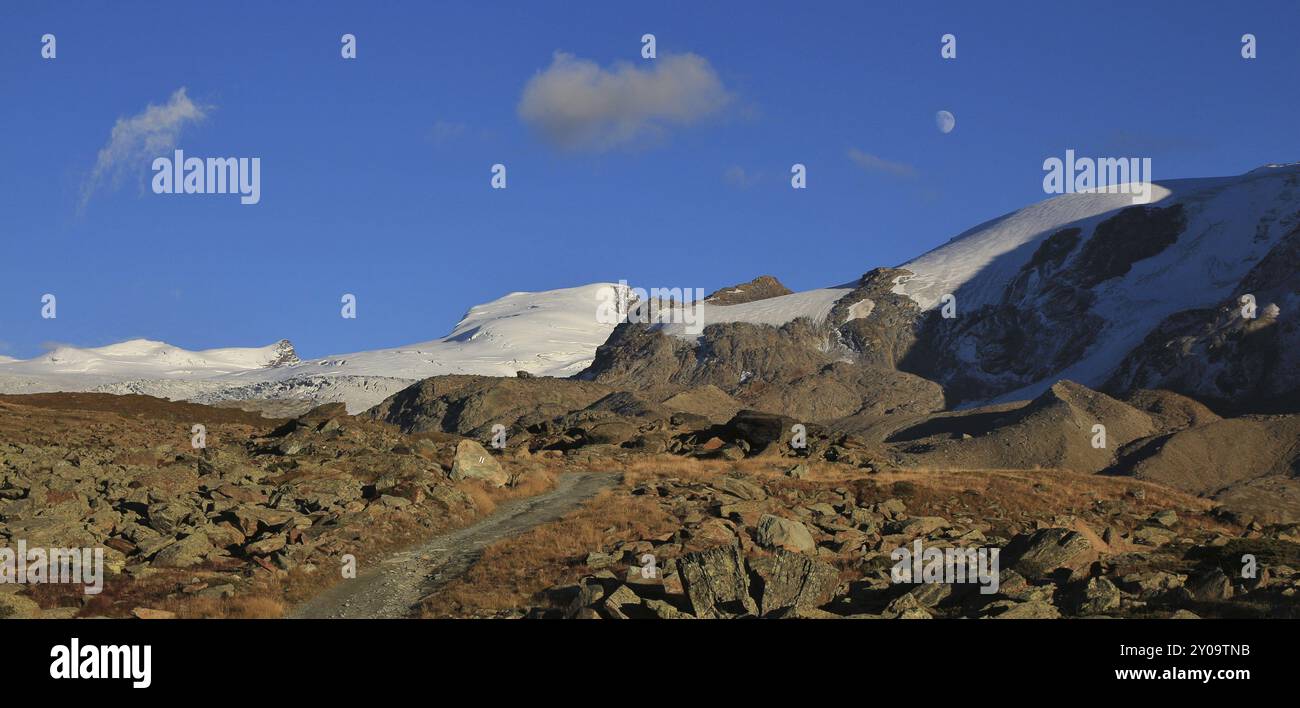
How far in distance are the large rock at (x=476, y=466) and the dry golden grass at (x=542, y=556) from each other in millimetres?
5066

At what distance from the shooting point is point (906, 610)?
62.5 feet

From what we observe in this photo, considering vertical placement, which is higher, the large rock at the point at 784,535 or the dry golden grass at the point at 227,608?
the large rock at the point at 784,535

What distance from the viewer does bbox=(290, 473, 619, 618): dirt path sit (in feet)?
75.9

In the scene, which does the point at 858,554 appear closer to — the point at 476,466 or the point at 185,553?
the point at 185,553

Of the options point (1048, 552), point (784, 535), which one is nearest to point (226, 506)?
point (784, 535)

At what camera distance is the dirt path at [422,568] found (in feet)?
75.9

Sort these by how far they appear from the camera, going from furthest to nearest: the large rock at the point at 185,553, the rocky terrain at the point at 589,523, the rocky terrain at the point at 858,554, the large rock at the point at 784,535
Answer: the large rock at the point at 784,535 < the large rock at the point at 185,553 < the rocky terrain at the point at 589,523 < the rocky terrain at the point at 858,554

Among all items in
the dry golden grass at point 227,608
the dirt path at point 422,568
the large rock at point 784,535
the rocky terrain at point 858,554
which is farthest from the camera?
the large rock at point 784,535

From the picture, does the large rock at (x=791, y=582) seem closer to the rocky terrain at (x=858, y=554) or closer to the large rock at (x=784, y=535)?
the rocky terrain at (x=858, y=554)

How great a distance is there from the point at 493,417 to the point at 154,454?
10859 cm

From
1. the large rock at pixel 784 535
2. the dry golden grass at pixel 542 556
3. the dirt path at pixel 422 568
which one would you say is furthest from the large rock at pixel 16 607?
the large rock at pixel 784 535

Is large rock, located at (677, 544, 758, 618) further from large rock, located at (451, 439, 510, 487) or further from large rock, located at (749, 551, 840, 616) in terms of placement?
large rock, located at (451, 439, 510, 487)

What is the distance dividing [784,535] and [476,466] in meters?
15.2

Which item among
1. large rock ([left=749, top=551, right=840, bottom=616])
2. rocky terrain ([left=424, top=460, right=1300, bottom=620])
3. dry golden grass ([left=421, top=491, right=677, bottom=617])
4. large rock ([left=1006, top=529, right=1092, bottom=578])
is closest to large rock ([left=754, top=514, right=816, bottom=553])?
rocky terrain ([left=424, top=460, right=1300, bottom=620])
